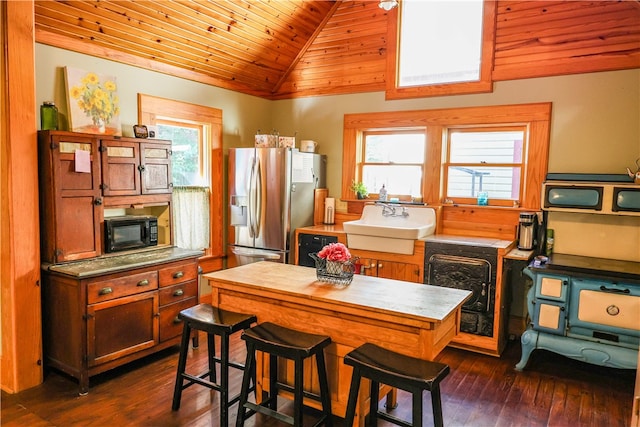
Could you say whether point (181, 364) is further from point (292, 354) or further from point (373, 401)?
point (373, 401)

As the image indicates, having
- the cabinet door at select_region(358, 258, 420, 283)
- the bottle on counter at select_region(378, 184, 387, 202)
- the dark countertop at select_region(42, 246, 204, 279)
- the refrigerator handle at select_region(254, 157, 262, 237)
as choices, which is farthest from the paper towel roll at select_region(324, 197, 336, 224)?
the dark countertop at select_region(42, 246, 204, 279)

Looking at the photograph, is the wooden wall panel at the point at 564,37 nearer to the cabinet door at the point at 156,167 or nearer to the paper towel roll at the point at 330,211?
the paper towel roll at the point at 330,211

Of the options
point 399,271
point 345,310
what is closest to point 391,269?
point 399,271

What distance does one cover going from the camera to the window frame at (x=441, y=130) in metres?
3.79

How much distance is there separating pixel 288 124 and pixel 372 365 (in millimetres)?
3837

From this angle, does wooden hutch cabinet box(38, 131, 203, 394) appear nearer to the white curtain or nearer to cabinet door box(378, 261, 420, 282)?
the white curtain

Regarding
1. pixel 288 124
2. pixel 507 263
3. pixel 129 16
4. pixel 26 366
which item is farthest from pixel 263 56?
pixel 26 366

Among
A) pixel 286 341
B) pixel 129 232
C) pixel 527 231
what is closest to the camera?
pixel 286 341

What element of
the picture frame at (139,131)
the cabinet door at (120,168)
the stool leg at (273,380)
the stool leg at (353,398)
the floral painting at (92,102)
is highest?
the floral painting at (92,102)

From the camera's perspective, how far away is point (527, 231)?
12.0 ft

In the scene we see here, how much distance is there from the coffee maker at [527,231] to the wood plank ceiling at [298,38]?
127 cm

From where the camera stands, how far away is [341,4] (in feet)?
15.0

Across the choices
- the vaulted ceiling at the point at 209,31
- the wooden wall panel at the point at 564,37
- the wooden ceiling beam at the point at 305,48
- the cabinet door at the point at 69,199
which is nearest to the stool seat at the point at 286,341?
the cabinet door at the point at 69,199

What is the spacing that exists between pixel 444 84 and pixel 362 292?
2700 millimetres
